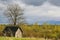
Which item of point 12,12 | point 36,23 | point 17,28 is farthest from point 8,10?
point 17,28

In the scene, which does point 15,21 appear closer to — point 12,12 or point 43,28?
point 12,12

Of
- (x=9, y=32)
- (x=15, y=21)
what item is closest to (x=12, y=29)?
(x=9, y=32)

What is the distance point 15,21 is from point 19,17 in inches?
59.9

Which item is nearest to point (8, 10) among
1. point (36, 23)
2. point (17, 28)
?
point (36, 23)

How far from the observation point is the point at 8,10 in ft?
173

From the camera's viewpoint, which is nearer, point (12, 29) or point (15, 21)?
point (12, 29)

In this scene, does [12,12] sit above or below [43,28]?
above

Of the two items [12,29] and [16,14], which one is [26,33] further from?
[16,14]

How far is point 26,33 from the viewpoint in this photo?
144ft

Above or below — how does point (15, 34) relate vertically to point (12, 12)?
below

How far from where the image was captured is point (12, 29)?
42.7m

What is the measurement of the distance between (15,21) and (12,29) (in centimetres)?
827

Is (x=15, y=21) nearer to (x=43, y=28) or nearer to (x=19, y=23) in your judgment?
(x=19, y=23)

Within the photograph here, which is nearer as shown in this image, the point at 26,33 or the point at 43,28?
the point at 26,33
